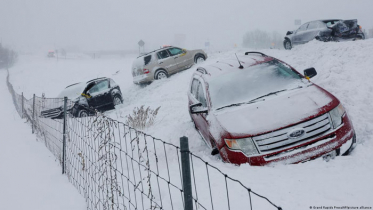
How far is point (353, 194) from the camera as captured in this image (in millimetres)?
3010

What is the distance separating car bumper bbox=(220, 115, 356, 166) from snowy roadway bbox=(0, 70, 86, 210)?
2577mm

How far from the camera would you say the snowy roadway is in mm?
4090

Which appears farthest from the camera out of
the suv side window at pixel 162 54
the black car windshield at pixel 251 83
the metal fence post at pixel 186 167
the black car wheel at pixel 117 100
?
the suv side window at pixel 162 54

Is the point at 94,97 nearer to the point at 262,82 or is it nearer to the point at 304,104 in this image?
the point at 262,82

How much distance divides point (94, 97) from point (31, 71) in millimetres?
32254

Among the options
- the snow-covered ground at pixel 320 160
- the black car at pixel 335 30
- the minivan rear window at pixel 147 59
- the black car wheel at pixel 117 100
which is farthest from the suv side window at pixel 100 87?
the black car at pixel 335 30

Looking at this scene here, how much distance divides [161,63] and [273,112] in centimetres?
1197

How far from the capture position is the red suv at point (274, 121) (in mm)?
3672

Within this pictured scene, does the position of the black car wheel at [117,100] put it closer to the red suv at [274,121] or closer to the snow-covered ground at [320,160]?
the snow-covered ground at [320,160]

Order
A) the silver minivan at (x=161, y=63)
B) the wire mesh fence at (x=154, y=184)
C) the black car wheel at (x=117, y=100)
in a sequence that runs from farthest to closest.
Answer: the silver minivan at (x=161, y=63) < the black car wheel at (x=117, y=100) < the wire mesh fence at (x=154, y=184)

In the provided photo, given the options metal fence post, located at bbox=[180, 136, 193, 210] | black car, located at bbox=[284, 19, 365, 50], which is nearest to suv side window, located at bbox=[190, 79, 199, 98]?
metal fence post, located at bbox=[180, 136, 193, 210]

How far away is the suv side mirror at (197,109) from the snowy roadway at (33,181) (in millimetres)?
2349

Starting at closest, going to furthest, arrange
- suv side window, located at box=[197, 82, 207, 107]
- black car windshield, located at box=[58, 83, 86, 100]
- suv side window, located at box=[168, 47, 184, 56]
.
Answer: suv side window, located at box=[197, 82, 207, 107]
black car windshield, located at box=[58, 83, 86, 100]
suv side window, located at box=[168, 47, 184, 56]

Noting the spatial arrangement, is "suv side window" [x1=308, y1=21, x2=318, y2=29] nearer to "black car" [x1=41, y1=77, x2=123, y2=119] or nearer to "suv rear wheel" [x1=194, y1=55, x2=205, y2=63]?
"suv rear wheel" [x1=194, y1=55, x2=205, y2=63]
